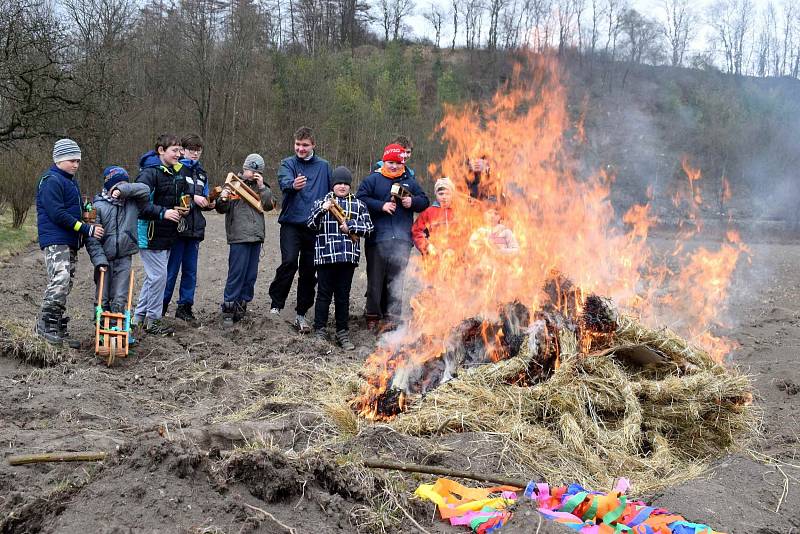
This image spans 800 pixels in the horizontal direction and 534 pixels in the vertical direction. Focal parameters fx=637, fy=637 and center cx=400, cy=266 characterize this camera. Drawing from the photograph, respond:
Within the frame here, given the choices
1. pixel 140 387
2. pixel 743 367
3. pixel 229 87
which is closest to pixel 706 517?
pixel 743 367

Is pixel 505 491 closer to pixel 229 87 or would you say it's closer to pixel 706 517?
pixel 706 517

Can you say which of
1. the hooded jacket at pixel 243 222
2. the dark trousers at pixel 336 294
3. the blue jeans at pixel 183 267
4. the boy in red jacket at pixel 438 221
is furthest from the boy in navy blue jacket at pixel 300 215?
the boy in red jacket at pixel 438 221

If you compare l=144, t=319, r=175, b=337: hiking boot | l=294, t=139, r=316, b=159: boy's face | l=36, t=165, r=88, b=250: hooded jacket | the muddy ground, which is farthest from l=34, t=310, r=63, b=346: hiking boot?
l=294, t=139, r=316, b=159: boy's face

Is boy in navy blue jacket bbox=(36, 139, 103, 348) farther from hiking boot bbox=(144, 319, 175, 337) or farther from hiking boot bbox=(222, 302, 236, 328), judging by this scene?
hiking boot bbox=(222, 302, 236, 328)

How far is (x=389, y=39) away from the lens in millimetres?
51531

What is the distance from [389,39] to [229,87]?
2376cm

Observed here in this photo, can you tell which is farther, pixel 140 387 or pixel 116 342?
pixel 116 342

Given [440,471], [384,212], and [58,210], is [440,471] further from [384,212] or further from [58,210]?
[58,210]

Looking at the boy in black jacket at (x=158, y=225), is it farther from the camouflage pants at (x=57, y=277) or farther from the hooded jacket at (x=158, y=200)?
the camouflage pants at (x=57, y=277)

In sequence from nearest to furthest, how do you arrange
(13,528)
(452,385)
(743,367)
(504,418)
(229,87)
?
(13,528)
(504,418)
(452,385)
(743,367)
(229,87)

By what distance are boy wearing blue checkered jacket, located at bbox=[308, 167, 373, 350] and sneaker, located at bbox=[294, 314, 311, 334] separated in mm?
129

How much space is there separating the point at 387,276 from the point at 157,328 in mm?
2642

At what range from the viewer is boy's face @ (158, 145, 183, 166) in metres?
7.05

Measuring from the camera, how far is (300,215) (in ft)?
25.0
